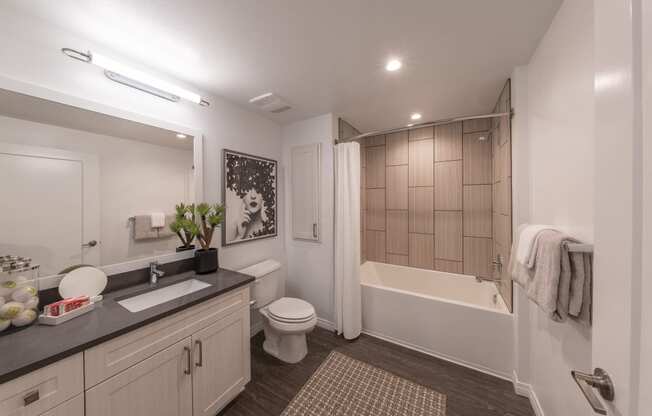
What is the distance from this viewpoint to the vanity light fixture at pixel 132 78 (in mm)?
1208

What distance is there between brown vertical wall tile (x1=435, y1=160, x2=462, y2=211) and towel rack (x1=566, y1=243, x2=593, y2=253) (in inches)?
72.4

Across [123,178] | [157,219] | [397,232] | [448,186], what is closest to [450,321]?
[397,232]

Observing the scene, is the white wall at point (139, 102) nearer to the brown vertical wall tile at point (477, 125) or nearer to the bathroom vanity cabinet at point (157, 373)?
the bathroom vanity cabinet at point (157, 373)

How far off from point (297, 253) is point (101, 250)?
5.54 ft

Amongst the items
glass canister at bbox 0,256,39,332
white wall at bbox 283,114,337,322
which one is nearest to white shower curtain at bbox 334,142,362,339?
white wall at bbox 283,114,337,322

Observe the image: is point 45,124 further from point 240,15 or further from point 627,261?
point 627,261

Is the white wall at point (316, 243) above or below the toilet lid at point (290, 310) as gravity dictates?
above

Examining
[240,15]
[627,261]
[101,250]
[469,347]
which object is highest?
[240,15]

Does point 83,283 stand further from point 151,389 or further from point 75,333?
point 151,389

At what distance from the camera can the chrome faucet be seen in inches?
58.7

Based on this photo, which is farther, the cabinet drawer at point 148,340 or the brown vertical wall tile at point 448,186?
the brown vertical wall tile at point 448,186

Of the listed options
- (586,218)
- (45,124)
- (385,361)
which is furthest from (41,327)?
(586,218)

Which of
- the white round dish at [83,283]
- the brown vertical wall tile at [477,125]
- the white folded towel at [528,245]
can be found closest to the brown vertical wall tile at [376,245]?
the brown vertical wall tile at [477,125]

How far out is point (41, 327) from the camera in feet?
3.22
